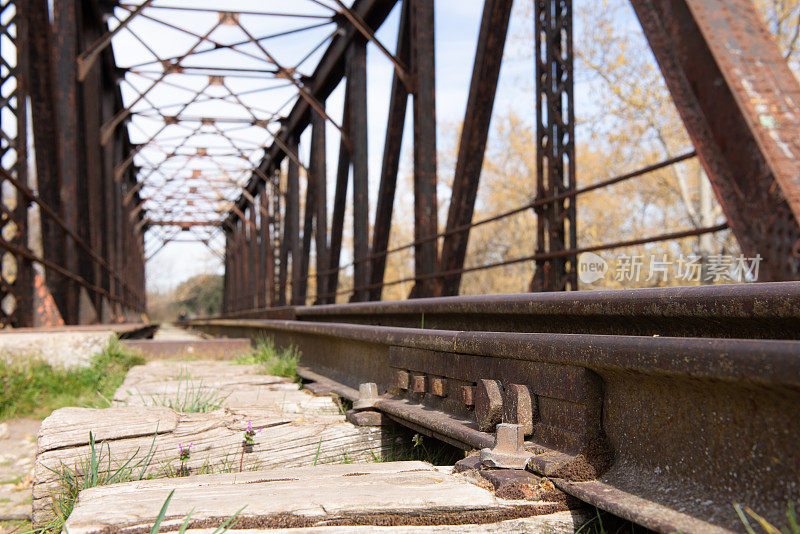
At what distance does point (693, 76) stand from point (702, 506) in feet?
8.58

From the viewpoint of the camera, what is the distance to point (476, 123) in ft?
21.9

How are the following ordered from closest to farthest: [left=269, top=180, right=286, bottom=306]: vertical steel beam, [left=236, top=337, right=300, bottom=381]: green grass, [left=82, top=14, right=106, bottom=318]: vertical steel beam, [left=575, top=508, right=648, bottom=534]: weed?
[left=575, top=508, right=648, bottom=534]: weed
[left=236, top=337, right=300, bottom=381]: green grass
[left=82, top=14, right=106, bottom=318]: vertical steel beam
[left=269, top=180, right=286, bottom=306]: vertical steel beam

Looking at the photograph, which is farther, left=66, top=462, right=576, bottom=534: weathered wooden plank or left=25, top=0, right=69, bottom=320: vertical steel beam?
left=25, top=0, right=69, bottom=320: vertical steel beam

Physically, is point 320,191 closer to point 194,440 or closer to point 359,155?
point 359,155

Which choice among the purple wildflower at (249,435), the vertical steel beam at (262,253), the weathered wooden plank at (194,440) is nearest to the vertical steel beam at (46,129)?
the weathered wooden plank at (194,440)

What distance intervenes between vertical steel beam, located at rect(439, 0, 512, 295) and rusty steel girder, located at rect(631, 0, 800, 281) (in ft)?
10.1

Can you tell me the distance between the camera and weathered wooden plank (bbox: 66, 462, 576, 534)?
4.55 ft

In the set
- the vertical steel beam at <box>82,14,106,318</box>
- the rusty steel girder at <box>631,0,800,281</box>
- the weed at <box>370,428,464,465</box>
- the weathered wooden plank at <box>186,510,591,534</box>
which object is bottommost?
the weed at <box>370,428,464,465</box>

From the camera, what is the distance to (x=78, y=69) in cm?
1098

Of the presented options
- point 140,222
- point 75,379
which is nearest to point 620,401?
point 75,379

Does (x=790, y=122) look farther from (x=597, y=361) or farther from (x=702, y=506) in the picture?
(x=702, y=506)

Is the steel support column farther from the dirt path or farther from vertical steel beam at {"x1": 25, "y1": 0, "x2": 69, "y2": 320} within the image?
the dirt path

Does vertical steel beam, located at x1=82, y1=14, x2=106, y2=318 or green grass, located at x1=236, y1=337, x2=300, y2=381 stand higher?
vertical steel beam, located at x1=82, y1=14, x2=106, y2=318

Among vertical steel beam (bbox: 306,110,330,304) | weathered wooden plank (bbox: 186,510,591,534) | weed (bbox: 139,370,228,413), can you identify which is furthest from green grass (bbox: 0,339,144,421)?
vertical steel beam (bbox: 306,110,330,304)
